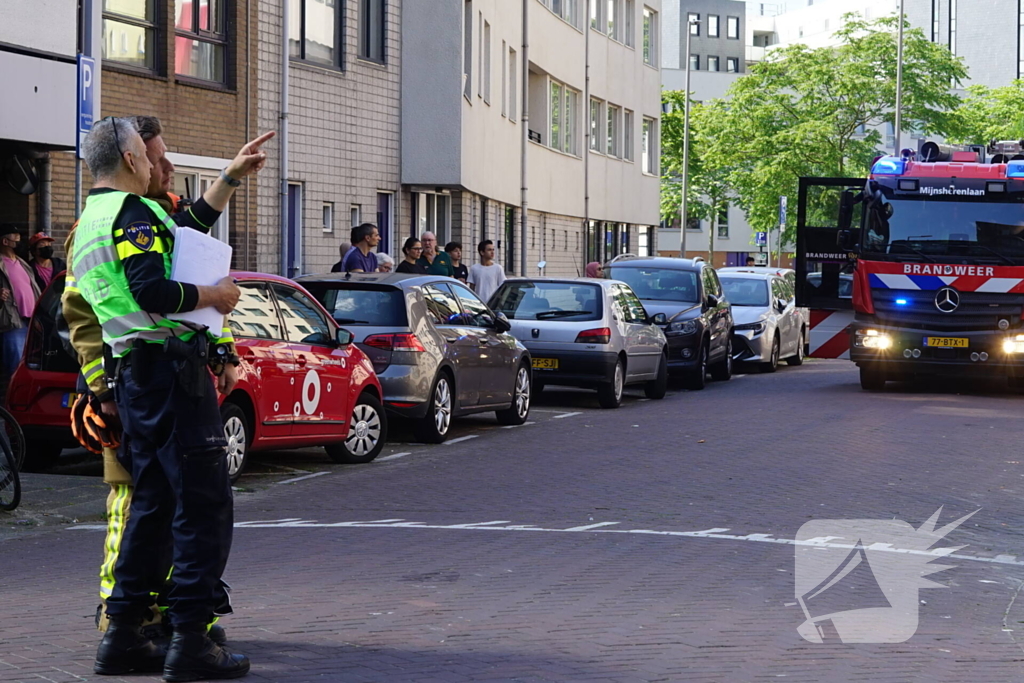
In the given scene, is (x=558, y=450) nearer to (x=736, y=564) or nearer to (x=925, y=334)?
(x=736, y=564)

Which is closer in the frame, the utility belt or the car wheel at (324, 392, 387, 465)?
the utility belt

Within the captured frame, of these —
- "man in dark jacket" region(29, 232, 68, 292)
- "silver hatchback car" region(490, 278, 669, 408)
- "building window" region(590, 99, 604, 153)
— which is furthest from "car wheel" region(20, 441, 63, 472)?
"building window" region(590, 99, 604, 153)

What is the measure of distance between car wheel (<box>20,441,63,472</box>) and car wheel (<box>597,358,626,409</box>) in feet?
26.2

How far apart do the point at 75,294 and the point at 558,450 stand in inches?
348

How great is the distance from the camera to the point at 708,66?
10925 cm

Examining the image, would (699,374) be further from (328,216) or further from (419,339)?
(419,339)

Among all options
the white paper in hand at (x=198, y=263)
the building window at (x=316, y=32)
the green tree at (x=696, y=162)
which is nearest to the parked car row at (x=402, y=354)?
the white paper in hand at (x=198, y=263)

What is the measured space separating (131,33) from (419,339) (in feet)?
25.9

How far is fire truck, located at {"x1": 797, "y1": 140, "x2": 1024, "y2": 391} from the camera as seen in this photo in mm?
20969

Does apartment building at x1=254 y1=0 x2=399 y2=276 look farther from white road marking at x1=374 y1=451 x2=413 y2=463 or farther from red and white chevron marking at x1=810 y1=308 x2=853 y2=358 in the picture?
white road marking at x1=374 y1=451 x2=413 y2=463

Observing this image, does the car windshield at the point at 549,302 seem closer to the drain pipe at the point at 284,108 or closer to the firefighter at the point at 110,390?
the drain pipe at the point at 284,108

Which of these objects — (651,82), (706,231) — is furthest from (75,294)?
(706,231)

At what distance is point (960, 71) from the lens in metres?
58.7

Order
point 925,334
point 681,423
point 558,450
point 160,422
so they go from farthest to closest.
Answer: point 925,334 < point 681,423 < point 558,450 < point 160,422
